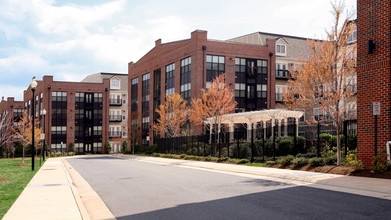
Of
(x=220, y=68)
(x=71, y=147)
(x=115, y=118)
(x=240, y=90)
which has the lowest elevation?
(x=71, y=147)

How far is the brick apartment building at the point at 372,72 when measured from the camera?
15.7m

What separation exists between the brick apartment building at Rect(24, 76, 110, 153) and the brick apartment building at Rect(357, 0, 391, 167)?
7615 cm

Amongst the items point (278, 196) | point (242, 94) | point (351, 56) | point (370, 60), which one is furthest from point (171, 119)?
point (278, 196)

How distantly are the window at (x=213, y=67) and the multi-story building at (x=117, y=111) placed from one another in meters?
45.6

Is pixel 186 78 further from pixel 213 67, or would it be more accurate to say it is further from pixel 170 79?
pixel 170 79

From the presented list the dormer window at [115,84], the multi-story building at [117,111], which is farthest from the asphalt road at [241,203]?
the dormer window at [115,84]

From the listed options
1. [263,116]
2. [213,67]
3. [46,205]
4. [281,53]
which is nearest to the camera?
[46,205]

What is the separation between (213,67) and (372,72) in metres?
38.8

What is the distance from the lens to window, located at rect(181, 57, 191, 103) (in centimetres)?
5625

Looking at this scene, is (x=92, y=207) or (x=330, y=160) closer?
(x=92, y=207)

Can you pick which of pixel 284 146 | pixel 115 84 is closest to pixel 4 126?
pixel 284 146

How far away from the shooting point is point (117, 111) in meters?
97.3

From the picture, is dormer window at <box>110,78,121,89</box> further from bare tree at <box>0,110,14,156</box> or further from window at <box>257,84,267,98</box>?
window at <box>257,84,267,98</box>

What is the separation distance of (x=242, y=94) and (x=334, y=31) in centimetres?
3643
